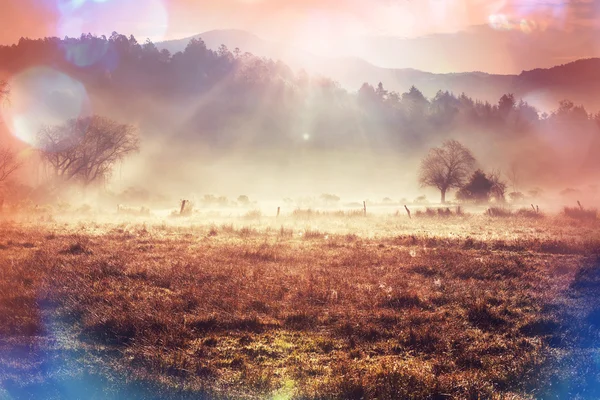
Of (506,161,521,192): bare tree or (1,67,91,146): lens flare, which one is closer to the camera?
(1,67,91,146): lens flare

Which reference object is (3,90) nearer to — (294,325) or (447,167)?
(294,325)

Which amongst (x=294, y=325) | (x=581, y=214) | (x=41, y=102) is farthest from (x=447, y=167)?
(x=41, y=102)

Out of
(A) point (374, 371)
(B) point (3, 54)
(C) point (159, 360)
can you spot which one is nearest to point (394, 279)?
(A) point (374, 371)

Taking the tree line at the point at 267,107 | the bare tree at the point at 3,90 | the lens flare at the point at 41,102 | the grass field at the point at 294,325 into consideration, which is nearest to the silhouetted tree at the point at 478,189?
the grass field at the point at 294,325

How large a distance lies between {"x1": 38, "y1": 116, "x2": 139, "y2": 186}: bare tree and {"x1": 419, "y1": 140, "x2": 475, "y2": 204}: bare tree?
46.9 m

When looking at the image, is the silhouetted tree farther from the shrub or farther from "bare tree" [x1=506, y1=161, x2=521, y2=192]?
"bare tree" [x1=506, y1=161, x2=521, y2=192]

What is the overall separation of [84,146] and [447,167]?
55491 mm

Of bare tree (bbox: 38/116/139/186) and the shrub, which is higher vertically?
bare tree (bbox: 38/116/139/186)

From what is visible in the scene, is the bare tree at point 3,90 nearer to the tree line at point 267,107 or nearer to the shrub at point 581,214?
the shrub at point 581,214

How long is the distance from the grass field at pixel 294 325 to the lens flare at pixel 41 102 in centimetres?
5554

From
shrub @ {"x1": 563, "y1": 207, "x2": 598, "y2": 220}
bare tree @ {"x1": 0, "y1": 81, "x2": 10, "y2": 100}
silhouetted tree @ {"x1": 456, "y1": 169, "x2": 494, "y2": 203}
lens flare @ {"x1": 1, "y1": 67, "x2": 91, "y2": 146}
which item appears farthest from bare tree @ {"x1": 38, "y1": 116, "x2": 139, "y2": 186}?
shrub @ {"x1": 563, "y1": 207, "x2": 598, "y2": 220}

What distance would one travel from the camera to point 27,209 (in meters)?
46.6

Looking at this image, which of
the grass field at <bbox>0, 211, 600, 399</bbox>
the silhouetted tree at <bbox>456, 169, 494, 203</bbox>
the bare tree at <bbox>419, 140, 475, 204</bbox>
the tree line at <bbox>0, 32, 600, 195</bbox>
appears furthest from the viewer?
the tree line at <bbox>0, 32, 600, 195</bbox>

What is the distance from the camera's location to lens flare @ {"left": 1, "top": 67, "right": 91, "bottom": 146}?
72.1 meters
